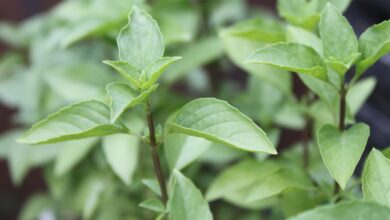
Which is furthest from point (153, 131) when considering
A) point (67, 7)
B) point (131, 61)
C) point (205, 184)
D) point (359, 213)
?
point (67, 7)

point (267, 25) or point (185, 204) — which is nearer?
point (185, 204)

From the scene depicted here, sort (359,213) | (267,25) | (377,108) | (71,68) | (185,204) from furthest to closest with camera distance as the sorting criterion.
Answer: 1. (71,68)
2. (377,108)
3. (267,25)
4. (185,204)
5. (359,213)

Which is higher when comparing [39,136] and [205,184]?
[39,136]

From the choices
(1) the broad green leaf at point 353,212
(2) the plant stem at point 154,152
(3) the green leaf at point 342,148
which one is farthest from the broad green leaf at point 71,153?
(1) the broad green leaf at point 353,212

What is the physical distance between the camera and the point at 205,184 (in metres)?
1.26

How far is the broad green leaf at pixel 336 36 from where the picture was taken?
2.33 ft

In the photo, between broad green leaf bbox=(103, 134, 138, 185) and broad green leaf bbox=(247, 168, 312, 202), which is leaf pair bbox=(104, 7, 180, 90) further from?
broad green leaf bbox=(103, 134, 138, 185)

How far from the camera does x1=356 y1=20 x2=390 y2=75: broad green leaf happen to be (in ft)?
2.23

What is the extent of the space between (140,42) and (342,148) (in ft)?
0.83

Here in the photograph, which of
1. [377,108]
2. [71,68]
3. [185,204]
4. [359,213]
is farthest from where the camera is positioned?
[71,68]

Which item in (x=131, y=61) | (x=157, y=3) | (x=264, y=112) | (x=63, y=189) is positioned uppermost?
(x=131, y=61)

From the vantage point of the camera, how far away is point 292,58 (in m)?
0.70

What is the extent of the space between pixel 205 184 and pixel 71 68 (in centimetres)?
34

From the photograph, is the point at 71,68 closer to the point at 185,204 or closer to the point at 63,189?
the point at 63,189
